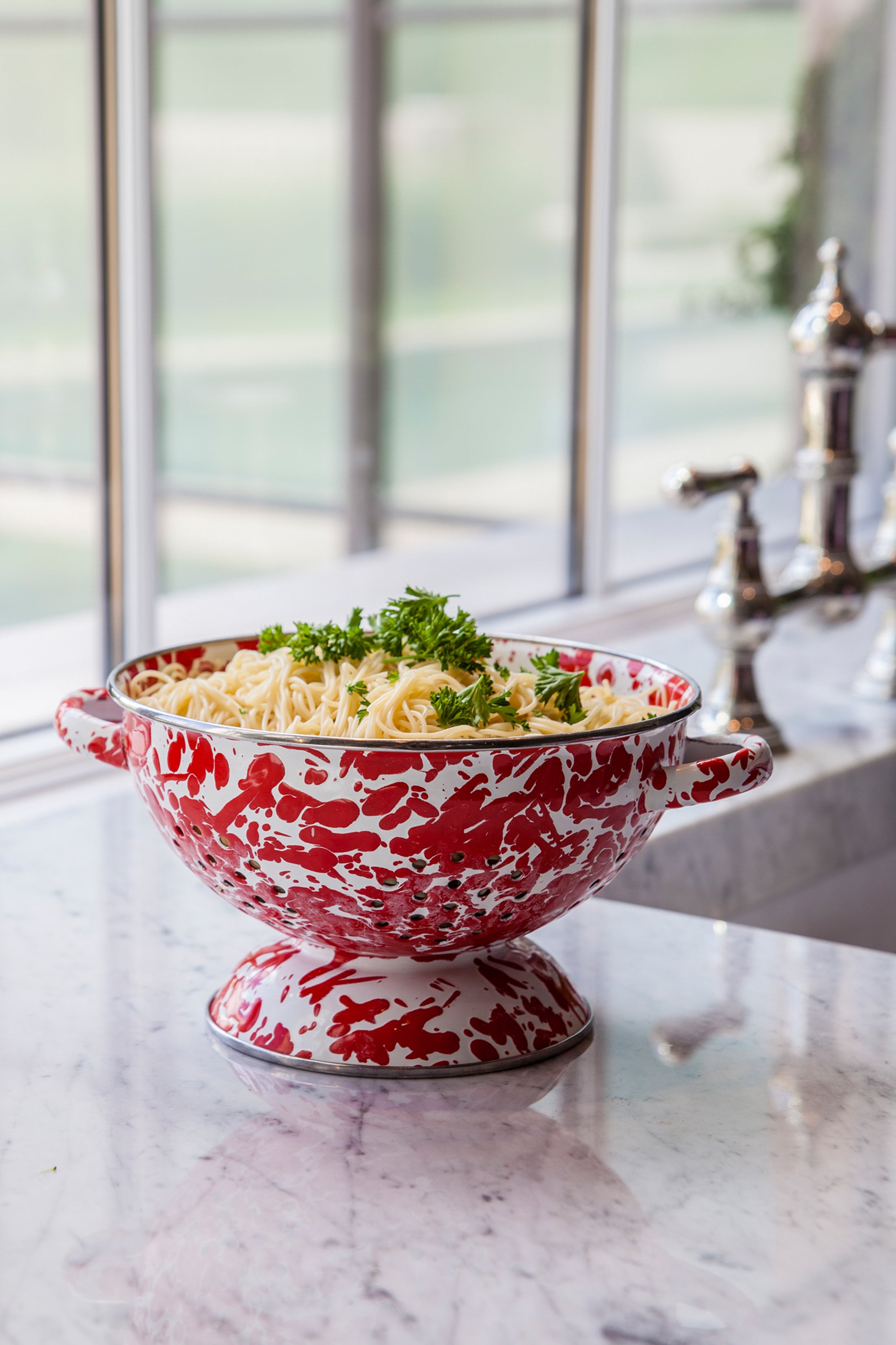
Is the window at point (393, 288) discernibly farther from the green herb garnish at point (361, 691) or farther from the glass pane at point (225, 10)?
the green herb garnish at point (361, 691)

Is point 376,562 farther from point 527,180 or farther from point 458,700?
point 458,700

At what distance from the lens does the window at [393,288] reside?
125 centimetres

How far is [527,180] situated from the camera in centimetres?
217

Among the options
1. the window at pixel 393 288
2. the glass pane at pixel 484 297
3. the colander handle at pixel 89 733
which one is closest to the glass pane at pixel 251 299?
the window at pixel 393 288

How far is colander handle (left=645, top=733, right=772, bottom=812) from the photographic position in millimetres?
641

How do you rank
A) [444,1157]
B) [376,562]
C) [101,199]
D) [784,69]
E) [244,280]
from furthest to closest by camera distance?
[244,280], [784,69], [376,562], [101,199], [444,1157]

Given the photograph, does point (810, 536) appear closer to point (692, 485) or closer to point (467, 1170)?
point (692, 485)

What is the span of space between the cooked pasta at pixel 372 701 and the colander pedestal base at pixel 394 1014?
0.10 metres

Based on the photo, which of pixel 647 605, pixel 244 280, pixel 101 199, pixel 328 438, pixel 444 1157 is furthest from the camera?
pixel 328 438

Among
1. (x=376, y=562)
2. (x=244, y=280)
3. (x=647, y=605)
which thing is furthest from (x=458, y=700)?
(x=244, y=280)

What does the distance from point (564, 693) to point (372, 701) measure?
0.08 meters

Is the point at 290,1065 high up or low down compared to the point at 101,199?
down

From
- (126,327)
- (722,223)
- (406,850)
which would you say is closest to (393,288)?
(722,223)

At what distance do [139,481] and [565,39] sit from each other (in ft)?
3.61
